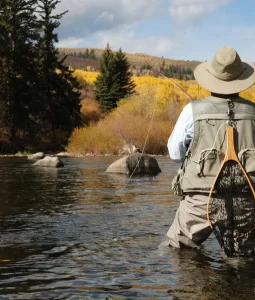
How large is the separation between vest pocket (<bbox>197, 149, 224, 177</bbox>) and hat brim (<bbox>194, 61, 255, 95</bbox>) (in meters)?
0.53

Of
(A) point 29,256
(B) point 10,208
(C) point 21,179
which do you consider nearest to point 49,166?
(C) point 21,179

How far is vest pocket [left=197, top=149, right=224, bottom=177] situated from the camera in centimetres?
492

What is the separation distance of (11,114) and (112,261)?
115 feet

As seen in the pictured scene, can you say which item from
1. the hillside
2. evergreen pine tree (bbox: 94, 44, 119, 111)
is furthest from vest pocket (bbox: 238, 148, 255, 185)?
the hillside

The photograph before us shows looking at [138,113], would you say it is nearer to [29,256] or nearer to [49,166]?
[49,166]

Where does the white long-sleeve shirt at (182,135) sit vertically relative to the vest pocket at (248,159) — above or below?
above

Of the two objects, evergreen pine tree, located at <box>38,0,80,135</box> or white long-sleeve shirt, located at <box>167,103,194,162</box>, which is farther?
evergreen pine tree, located at <box>38,0,80,135</box>

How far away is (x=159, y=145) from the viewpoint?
3522 centimetres

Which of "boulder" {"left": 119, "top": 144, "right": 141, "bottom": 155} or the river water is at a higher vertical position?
the river water

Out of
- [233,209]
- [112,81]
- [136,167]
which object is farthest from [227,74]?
[112,81]

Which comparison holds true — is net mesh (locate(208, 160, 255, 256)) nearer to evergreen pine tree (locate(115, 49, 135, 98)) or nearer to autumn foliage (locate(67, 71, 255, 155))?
autumn foliage (locate(67, 71, 255, 155))

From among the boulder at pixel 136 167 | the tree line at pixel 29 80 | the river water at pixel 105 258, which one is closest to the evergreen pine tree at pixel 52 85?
→ the tree line at pixel 29 80

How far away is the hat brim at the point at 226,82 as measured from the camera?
4934 mm

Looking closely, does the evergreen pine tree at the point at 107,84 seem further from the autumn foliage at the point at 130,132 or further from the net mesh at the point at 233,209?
the net mesh at the point at 233,209
